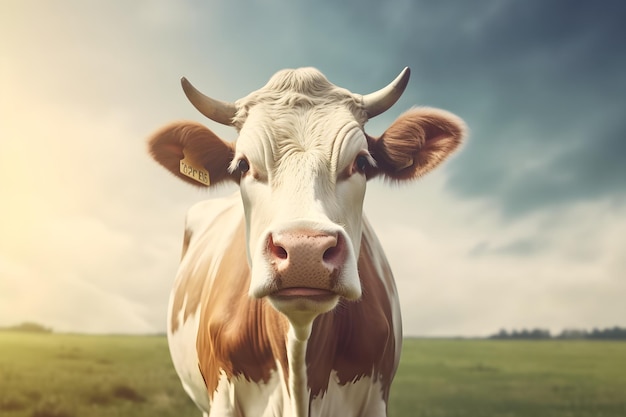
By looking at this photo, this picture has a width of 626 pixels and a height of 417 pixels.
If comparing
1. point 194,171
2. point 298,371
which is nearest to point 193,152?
point 194,171

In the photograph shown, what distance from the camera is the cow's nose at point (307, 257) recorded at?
115 inches

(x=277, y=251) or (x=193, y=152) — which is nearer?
(x=277, y=251)

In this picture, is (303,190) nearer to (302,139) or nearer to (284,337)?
(302,139)

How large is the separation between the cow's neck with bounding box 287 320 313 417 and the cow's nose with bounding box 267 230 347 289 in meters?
0.70

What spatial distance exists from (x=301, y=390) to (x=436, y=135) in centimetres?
199

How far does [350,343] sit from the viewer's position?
404 cm

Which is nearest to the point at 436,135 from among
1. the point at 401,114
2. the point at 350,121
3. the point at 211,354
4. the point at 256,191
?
the point at 401,114

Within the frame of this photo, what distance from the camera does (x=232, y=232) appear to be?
5301 millimetres

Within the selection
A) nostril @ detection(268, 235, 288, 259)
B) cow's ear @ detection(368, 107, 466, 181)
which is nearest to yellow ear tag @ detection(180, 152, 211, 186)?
cow's ear @ detection(368, 107, 466, 181)

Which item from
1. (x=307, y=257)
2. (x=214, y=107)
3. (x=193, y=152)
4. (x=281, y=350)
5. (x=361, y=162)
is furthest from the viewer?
(x=193, y=152)

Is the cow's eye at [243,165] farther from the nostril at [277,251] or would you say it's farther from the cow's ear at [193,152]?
the nostril at [277,251]

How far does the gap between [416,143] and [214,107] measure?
4.65ft

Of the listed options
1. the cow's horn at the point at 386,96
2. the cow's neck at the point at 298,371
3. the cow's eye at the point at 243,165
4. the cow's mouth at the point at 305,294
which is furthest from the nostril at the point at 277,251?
the cow's horn at the point at 386,96

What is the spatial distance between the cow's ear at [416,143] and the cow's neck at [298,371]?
1.24 m
